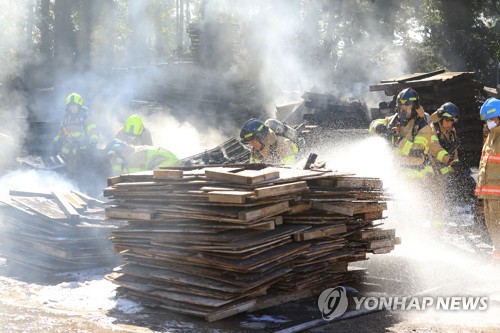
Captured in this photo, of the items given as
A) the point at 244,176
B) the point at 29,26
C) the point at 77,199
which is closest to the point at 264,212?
the point at 244,176

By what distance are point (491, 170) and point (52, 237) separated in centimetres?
582

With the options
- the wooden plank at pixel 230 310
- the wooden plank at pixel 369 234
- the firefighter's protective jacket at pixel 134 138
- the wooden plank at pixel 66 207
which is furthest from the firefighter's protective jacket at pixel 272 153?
the wooden plank at pixel 230 310

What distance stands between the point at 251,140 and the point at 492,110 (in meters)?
3.41

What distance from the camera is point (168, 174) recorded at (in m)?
7.11

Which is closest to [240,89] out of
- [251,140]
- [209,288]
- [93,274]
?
[251,140]

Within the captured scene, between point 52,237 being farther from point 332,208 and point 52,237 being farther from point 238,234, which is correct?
point 332,208

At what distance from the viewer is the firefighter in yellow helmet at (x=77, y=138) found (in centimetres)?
1323

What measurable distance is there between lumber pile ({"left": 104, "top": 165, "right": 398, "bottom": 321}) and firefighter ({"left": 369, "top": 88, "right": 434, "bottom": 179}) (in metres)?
3.20

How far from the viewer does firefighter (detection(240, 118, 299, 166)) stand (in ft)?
32.8

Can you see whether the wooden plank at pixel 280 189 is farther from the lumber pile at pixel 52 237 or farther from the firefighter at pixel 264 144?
the lumber pile at pixel 52 237

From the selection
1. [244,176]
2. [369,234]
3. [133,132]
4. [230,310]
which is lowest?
[230,310]

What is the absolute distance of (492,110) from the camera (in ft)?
28.7

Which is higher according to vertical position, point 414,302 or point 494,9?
point 494,9

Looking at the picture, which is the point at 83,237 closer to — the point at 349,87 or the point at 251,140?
the point at 251,140
